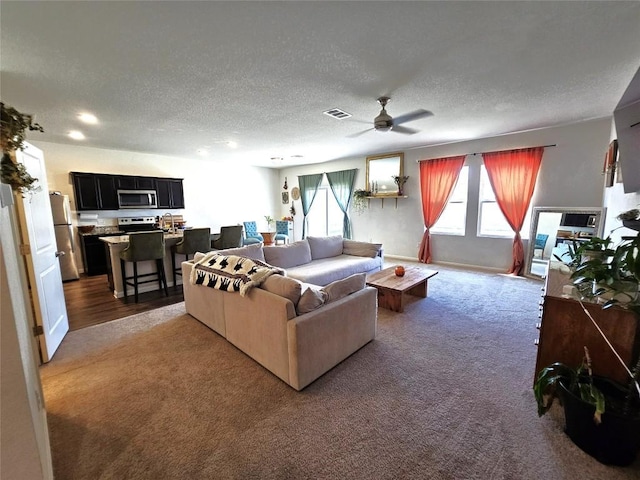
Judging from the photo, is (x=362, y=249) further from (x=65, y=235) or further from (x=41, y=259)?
(x=65, y=235)

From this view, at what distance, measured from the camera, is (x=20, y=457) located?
1.03 metres

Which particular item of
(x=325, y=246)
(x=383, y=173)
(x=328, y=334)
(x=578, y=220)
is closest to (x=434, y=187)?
(x=383, y=173)

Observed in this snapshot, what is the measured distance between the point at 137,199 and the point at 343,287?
563 centimetres

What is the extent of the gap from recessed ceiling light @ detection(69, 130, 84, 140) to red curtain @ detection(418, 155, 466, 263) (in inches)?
248

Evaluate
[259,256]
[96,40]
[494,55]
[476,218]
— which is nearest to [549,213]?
[476,218]

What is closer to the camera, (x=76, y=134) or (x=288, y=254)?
(x=288, y=254)

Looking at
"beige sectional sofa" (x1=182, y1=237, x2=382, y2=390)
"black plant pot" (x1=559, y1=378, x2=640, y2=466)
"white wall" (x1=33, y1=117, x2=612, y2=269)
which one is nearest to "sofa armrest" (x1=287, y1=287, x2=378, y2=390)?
"beige sectional sofa" (x1=182, y1=237, x2=382, y2=390)

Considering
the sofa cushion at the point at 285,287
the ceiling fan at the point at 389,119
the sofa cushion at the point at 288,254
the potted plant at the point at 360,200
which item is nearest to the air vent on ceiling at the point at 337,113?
the ceiling fan at the point at 389,119

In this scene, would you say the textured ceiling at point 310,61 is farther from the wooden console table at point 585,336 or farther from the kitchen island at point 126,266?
the wooden console table at point 585,336

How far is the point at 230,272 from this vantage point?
8.12 ft

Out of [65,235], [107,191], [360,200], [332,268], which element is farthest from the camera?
[360,200]

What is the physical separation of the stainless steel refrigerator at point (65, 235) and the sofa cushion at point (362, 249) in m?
5.05

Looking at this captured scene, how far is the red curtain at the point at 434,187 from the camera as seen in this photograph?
5.50 m

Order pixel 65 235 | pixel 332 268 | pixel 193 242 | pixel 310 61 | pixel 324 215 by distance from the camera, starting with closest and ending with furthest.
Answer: pixel 310 61, pixel 332 268, pixel 193 242, pixel 65 235, pixel 324 215
